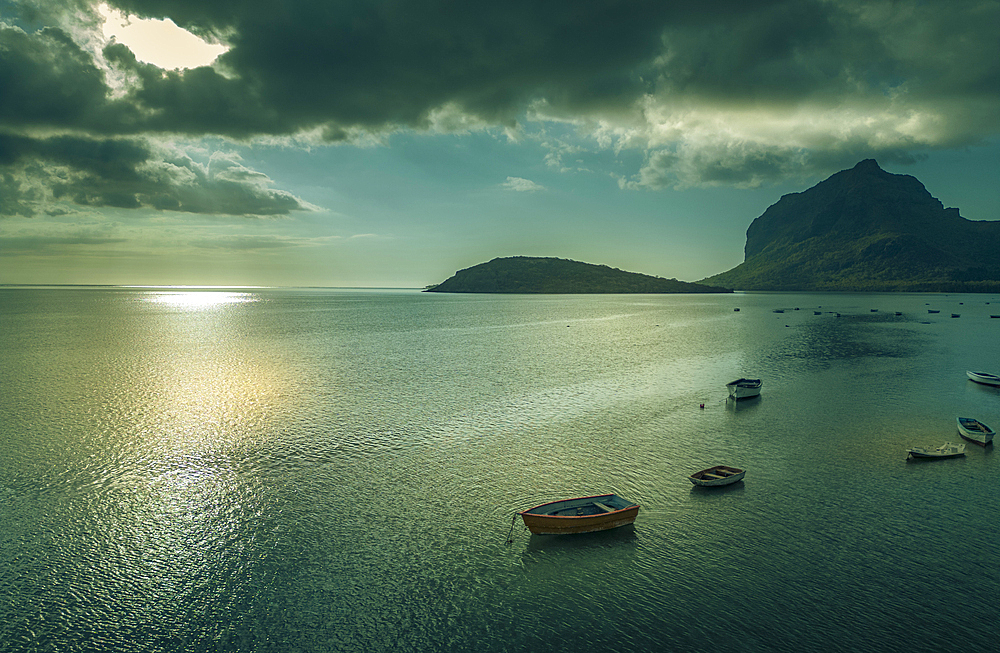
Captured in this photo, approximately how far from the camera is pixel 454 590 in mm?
23812

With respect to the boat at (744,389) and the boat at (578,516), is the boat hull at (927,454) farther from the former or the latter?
the boat at (578,516)

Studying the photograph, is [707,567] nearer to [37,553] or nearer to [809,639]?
[809,639]

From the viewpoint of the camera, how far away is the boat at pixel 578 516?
92.7 ft

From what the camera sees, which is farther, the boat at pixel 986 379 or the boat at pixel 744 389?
the boat at pixel 986 379

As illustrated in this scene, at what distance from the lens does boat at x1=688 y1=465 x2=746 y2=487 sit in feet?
113

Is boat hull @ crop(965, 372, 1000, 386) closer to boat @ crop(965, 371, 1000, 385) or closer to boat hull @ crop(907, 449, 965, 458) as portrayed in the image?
boat @ crop(965, 371, 1000, 385)

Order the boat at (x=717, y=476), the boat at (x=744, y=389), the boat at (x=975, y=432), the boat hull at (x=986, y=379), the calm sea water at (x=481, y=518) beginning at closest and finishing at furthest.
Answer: the calm sea water at (x=481, y=518), the boat at (x=717, y=476), the boat at (x=975, y=432), the boat at (x=744, y=389), the boat hull at (x=986, y=379)

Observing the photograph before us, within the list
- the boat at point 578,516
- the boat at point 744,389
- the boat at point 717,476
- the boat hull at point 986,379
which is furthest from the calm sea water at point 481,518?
the boat at point 744,389

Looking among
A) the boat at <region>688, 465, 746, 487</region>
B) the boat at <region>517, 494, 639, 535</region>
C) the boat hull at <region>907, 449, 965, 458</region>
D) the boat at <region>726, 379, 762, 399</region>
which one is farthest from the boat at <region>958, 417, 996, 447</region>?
the boat at <region>517, 494, 639, 535</region>

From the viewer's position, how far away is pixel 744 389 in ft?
201

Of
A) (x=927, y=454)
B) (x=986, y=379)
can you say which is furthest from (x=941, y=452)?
(x=986, y=379)

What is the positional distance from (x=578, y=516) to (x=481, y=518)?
6.43 m

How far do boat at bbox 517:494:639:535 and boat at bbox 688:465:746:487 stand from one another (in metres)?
7.59

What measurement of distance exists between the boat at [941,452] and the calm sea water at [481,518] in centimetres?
125
